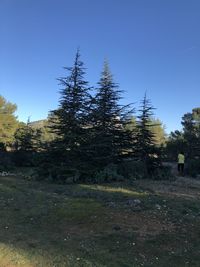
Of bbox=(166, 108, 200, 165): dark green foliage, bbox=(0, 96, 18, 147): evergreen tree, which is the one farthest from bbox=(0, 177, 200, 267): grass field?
bbox=(0, 96, 18, 147): evergreen tree

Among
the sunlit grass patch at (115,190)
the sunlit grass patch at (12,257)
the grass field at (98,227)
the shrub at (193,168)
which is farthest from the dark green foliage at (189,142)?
the sunlit grass patch at (12,257)

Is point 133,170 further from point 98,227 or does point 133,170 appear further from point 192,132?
point 192,132

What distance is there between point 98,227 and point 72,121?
11752 mm

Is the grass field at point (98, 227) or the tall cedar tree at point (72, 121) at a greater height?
the tall cedar tree at point (72, 121)

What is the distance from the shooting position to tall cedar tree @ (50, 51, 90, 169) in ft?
74.9

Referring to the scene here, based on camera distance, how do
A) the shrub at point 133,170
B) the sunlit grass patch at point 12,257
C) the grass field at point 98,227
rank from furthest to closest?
the shrub at point 133,170
the grass field at point 98,227
the sunlit grass patch at point 12,257

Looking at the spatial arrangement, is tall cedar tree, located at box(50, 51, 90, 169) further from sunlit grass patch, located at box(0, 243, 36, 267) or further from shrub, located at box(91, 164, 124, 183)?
sunlit grass patch, located at box(0, 243, 36, 267)

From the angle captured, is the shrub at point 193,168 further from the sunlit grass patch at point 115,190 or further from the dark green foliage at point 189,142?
the sunlit grass patch at point 115,190

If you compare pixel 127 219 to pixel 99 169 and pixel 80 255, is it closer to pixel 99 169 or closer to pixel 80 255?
pixel 80 255

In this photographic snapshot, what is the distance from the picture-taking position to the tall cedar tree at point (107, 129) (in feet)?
77.8

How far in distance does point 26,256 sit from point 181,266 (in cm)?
354

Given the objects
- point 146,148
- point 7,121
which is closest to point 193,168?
point 146,148

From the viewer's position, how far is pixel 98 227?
39.3ft

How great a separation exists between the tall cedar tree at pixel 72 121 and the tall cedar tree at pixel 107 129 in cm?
79
